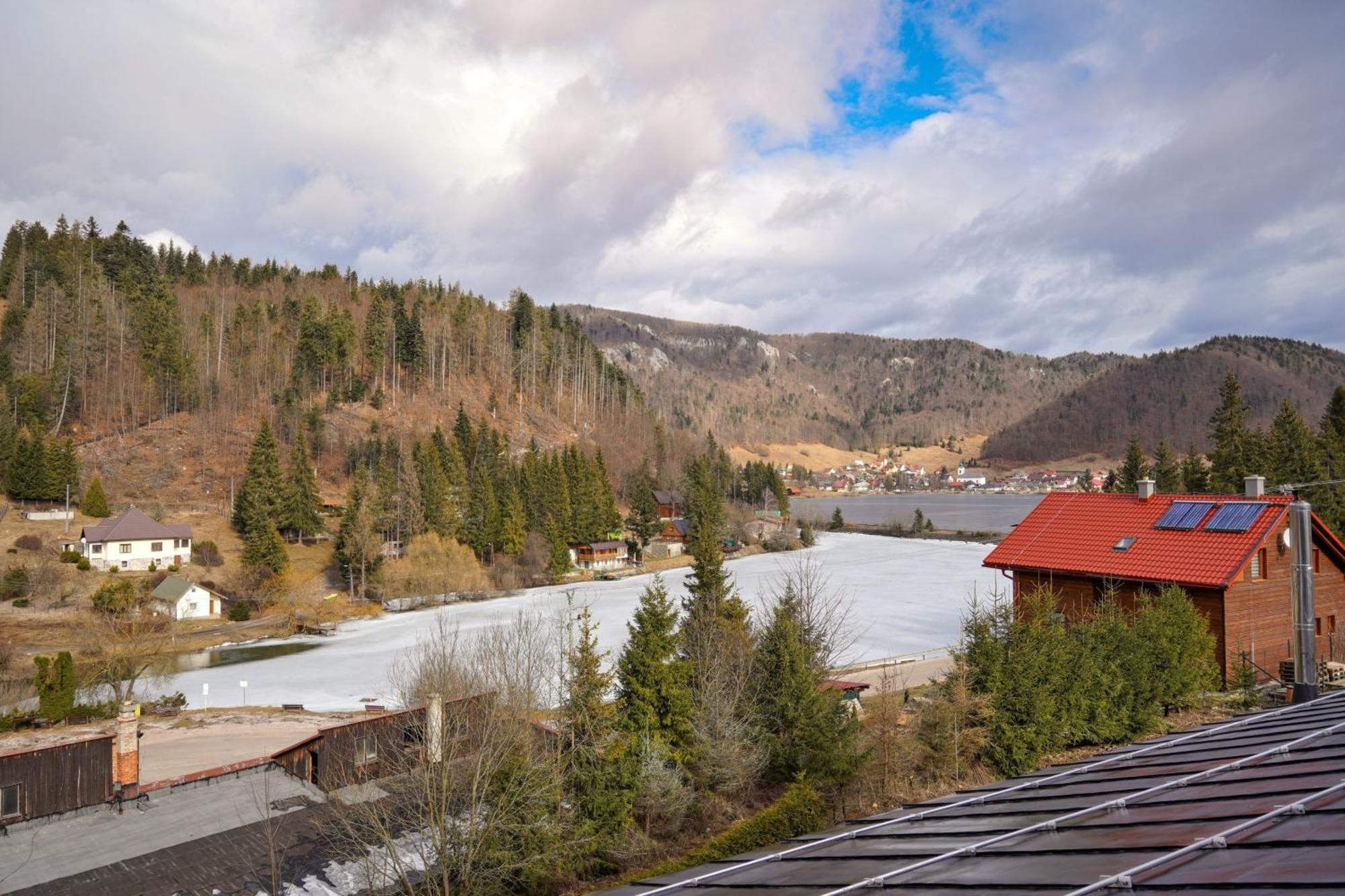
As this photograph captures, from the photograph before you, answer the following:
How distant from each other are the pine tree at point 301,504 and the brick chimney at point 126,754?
43470 millimetres

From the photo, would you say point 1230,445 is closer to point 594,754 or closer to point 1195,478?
point 1195,478

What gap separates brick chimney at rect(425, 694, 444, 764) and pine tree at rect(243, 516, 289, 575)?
124 feet

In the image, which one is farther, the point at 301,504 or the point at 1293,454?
the point at 301,504

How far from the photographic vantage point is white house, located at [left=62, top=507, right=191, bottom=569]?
46.7 m

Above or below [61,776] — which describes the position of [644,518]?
above

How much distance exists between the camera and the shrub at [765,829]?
1245 centimetres

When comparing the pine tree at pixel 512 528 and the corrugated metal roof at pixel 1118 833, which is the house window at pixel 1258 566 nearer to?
the corrugated metal roof at pixel 1118 833

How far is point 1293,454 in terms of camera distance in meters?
40.8

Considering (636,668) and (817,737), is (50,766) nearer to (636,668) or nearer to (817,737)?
(636,668)

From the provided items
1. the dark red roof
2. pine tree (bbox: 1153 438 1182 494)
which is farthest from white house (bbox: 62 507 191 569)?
pine tree (bbox: 1153 438 1182 494)

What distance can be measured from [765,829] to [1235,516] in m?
15.6

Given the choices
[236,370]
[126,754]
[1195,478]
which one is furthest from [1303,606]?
[236,370]

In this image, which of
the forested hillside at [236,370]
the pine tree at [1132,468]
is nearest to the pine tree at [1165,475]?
the pine tree at [1132,468]

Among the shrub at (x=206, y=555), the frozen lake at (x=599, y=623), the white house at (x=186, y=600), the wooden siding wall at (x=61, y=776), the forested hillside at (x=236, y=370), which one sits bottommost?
the frozen lake at (x=599, y=623)
